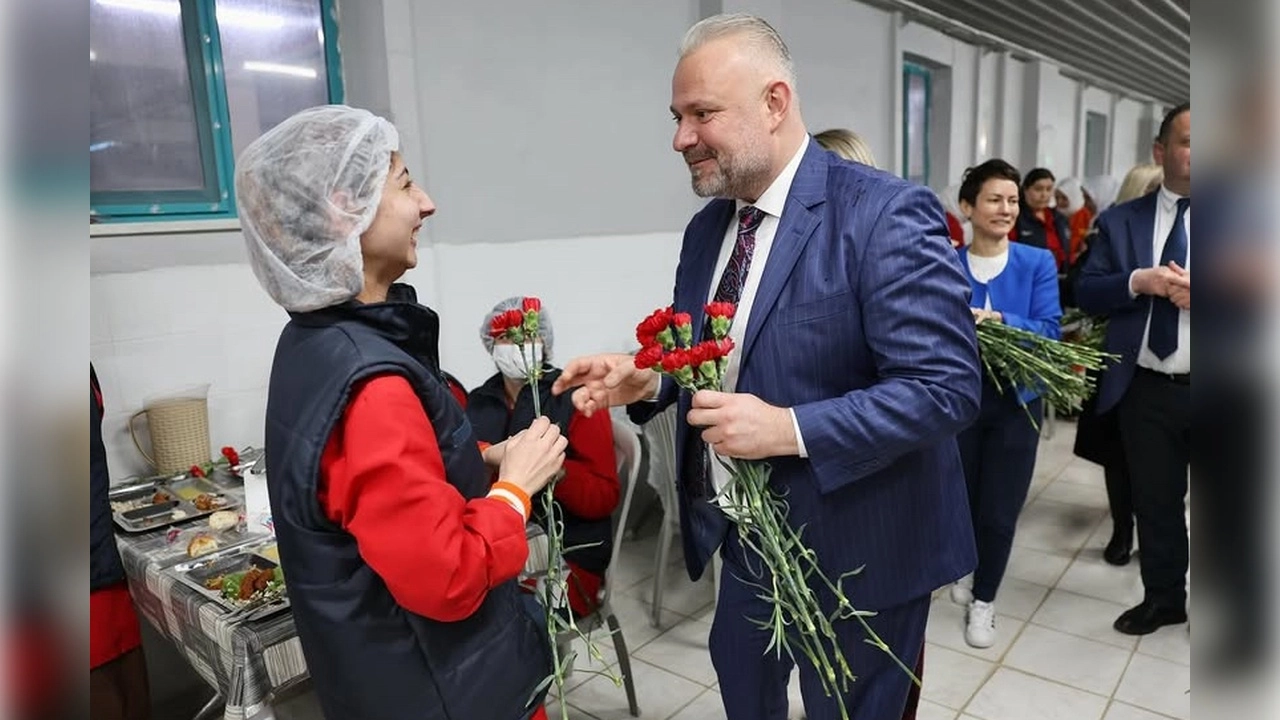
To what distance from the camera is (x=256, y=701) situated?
1353mm

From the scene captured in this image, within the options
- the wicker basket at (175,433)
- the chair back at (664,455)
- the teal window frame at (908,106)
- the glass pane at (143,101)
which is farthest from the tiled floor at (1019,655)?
the teal window frame at (908,106)

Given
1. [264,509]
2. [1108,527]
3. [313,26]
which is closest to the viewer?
[264,509]

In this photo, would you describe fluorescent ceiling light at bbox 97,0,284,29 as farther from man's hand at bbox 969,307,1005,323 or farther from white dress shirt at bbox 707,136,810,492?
man's hand at bbox 969,307,1005,323

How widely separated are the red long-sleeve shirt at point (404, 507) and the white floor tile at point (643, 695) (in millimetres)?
1549

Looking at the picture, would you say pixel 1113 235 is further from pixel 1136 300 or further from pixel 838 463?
pixel 838 463

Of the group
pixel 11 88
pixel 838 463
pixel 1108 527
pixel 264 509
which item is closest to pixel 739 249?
pixel 838 463

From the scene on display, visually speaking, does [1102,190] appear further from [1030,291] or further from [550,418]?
[550,418]

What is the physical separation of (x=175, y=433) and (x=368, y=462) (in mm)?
1780

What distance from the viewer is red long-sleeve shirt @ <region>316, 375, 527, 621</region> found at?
0.94 meters

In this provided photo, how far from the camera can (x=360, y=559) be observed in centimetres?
104

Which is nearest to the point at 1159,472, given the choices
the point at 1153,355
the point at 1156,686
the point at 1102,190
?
the point at 1153,355

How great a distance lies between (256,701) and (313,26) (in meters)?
2.43

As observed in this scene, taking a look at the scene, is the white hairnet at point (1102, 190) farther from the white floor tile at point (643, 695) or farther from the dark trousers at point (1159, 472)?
the white floor tile at point (643, 695)

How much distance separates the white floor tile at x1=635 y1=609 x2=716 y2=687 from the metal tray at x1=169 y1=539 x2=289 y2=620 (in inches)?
55.9
